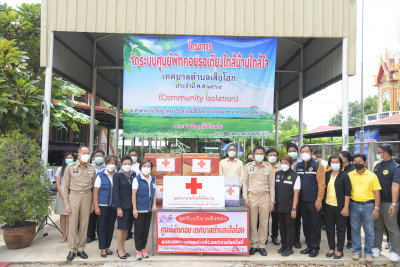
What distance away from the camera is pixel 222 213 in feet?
15.7

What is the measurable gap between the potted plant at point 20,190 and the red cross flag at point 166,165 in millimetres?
1994

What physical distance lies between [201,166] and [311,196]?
191 centimetres

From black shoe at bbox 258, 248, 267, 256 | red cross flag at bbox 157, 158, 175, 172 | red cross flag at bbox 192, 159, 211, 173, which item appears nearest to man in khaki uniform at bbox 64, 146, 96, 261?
red cross flag at bbox 157, 158, 175, 172

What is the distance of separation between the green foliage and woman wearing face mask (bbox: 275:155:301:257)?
4.01m

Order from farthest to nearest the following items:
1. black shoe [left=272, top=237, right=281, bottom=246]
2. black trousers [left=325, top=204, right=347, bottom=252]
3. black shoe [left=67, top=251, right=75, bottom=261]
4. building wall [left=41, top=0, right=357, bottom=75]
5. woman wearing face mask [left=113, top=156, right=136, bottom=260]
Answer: building wall [left=41, top=0, right=357, bottom=75] → black shoe [left=272, top=237, right=281, bottom=246] → black trousers [left=325, top=204, right=347, bottom=252] → black shoe [left=67, top=251, right=75, bottom=261] → woman wearing face mask [left=113, top=156, right=136, bottom=260]

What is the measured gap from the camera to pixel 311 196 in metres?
4.89

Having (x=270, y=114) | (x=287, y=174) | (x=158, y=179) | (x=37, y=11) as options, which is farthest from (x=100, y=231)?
(x=37, y=11)

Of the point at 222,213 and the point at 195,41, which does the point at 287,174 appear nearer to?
the point at 222,213

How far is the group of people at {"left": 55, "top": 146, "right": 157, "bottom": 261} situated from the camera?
177 inches

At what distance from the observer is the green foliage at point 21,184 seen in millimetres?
4867

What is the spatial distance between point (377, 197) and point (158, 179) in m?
3.57

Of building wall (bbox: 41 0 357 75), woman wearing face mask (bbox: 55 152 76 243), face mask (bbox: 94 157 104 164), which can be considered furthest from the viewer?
building wall (bbox: 41 0 357 75)

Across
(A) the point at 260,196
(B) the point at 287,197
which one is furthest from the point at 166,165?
(B) the point at 287,197

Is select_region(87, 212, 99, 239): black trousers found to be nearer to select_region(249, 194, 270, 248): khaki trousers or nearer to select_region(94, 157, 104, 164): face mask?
select_region(94, 157, 104, 164): face mask
